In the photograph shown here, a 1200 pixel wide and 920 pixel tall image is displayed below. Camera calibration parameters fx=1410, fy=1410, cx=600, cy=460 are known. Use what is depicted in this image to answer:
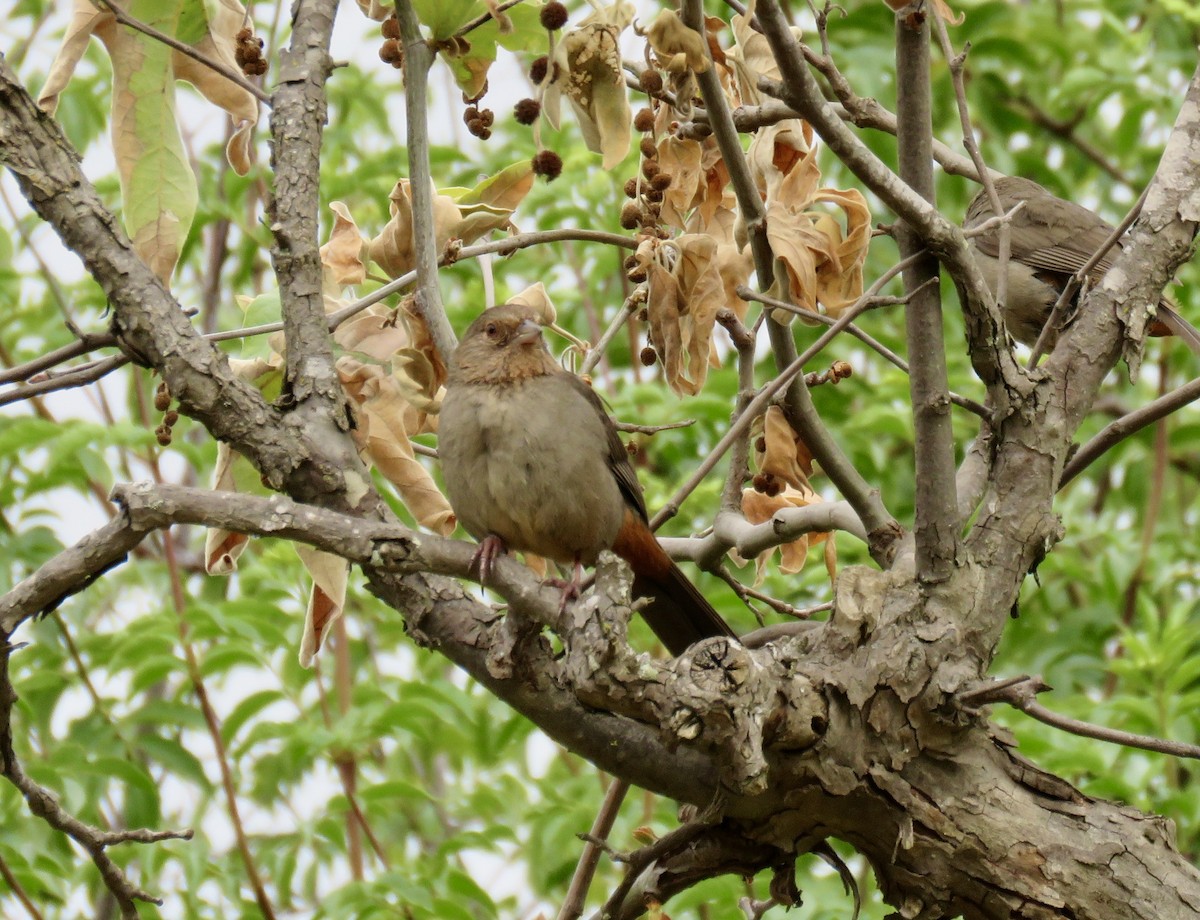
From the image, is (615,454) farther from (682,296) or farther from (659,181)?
(659,181)

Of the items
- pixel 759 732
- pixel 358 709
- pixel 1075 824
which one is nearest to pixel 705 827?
pixel 759 732

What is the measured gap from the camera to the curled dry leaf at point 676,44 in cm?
271

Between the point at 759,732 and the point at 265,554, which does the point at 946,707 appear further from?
the point at 265,554

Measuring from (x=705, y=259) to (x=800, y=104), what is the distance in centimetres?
61

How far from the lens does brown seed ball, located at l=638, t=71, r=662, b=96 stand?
305 centimetres

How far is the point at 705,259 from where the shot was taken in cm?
331

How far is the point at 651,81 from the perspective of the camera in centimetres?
305

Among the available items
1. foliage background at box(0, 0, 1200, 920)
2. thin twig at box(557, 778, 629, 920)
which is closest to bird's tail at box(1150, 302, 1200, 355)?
foliage background at box(0, 0, 1200, 920)

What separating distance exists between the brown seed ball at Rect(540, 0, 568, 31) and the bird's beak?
111 centimetres

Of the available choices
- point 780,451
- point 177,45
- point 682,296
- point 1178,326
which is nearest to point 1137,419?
point 780,451

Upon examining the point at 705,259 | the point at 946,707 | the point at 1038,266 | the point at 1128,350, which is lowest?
the point at 946,707

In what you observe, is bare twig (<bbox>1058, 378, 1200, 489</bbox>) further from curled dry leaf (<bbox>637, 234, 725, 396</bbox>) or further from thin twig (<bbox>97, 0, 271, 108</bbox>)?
thin twig (<bbox>97, 0, 271, 108</bbox>)

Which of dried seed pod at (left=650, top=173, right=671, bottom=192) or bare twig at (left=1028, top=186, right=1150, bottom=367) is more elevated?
dried seed pod at (left=650, top=173, right=671, bottom=192)

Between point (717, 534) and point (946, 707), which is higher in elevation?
point (717, 534)
